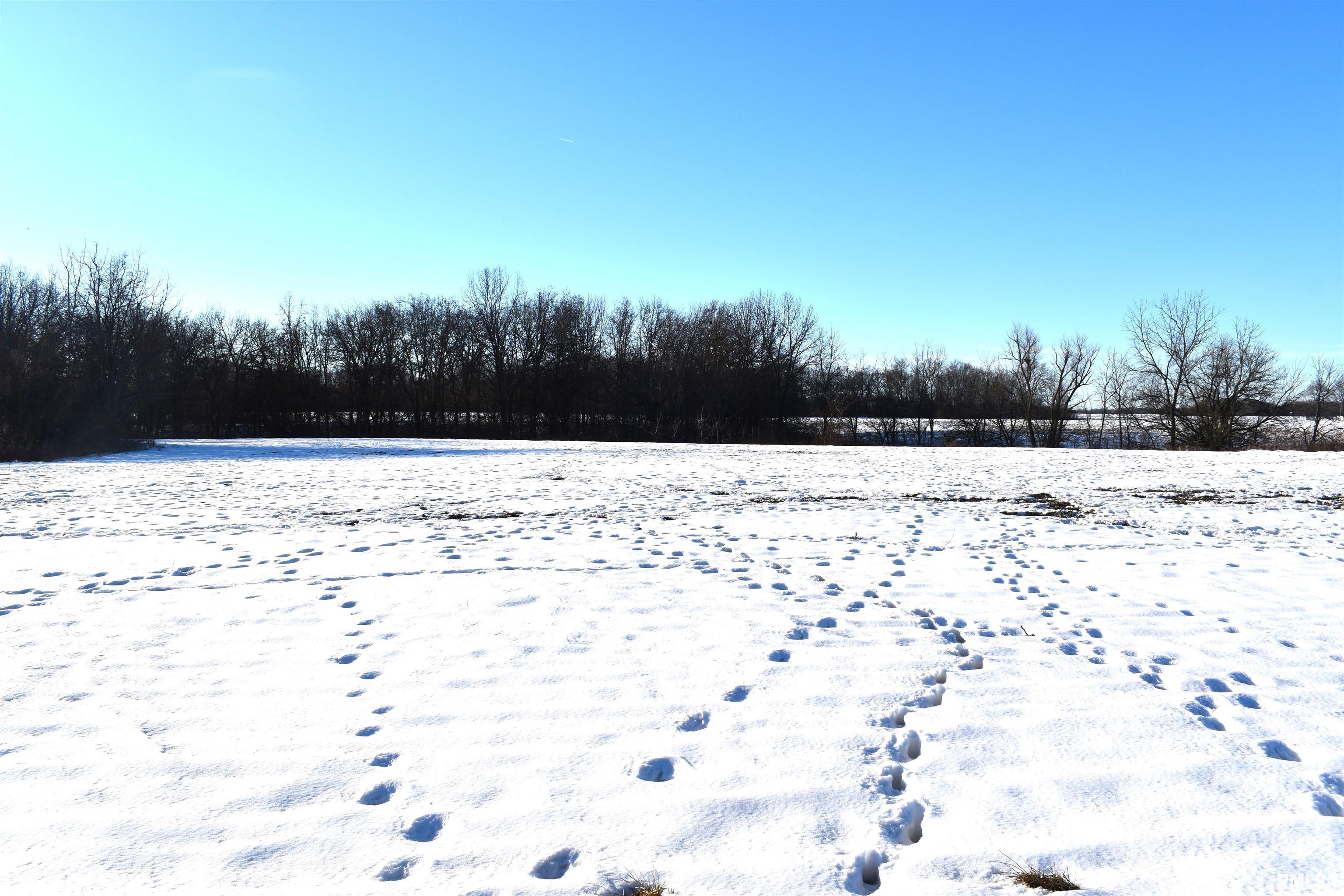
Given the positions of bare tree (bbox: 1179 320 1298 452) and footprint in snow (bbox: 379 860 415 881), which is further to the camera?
bare tree (bbox: 1179 320 1298 452)

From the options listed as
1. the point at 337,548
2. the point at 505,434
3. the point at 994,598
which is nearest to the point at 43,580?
the point at 337,548

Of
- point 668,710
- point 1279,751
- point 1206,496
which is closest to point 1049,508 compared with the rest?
point 1206,496

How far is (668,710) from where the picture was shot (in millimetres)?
3256

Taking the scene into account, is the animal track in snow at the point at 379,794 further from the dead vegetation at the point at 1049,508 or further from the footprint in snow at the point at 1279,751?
the dead vegetation at the point at 1049,508

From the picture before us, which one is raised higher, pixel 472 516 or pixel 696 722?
pixel 472 516

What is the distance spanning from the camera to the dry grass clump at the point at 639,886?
206 centimetres

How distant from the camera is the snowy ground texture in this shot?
2232mm

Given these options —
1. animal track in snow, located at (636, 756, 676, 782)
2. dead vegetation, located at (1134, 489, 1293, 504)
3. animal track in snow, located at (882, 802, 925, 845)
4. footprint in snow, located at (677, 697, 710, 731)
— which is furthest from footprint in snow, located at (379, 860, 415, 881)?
dead vegetation, located at (1134, 489, 1293, 504)

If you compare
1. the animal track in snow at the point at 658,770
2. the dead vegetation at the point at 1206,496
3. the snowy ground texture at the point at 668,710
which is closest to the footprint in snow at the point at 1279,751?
the snowy ground texture at the point at 668,710

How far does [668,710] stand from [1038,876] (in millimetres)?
1596

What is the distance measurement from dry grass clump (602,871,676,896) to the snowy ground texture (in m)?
0.04

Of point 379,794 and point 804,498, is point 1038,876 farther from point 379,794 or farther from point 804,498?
point 804,498

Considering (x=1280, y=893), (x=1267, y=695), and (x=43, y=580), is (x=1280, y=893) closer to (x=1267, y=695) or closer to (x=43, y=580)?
(x=1267, y=695)

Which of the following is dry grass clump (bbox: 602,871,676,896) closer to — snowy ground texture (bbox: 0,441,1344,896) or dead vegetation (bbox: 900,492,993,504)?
snowy ground texture (bbox: 0,441,1344,896)
